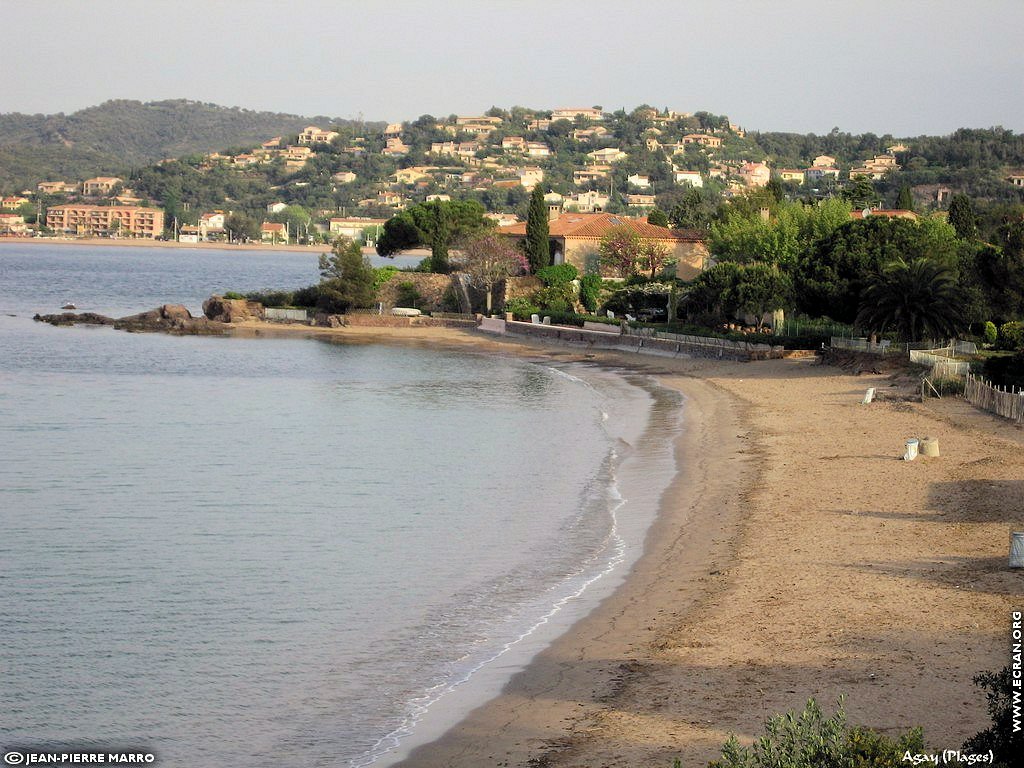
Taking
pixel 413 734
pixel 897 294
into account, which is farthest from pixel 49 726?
pixel 897 294

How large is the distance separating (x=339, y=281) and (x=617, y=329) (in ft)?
66.4

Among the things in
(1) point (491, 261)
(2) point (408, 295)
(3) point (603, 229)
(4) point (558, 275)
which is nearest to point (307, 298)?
(2) point (408, 295)

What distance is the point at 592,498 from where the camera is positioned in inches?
944

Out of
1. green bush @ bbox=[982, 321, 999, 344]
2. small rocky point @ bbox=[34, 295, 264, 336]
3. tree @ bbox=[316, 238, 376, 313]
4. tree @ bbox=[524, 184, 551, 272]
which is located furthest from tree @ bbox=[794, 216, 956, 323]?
small rocky point @ bbox=[34, 295, 264, 336]

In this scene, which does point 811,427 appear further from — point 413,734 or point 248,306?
point 248,306

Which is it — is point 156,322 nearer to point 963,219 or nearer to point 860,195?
point 860,195

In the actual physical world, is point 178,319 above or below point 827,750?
above

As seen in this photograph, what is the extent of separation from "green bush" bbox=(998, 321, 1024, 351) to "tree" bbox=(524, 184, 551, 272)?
3134 cm

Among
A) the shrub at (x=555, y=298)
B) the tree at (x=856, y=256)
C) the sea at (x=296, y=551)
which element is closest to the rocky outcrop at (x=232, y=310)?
the shrub at (x=555, y=298)

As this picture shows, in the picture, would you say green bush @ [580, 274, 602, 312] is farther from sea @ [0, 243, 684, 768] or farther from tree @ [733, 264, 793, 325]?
sea @ [0, 243, 684, 768]

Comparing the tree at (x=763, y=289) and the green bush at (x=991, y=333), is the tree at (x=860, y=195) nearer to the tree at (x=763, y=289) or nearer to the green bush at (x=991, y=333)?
the tree at (x=763, y=289)

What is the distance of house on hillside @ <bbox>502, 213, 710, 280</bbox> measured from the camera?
68438mm

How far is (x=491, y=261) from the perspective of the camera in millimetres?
68688

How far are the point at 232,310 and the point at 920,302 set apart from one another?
44257 millimetres
